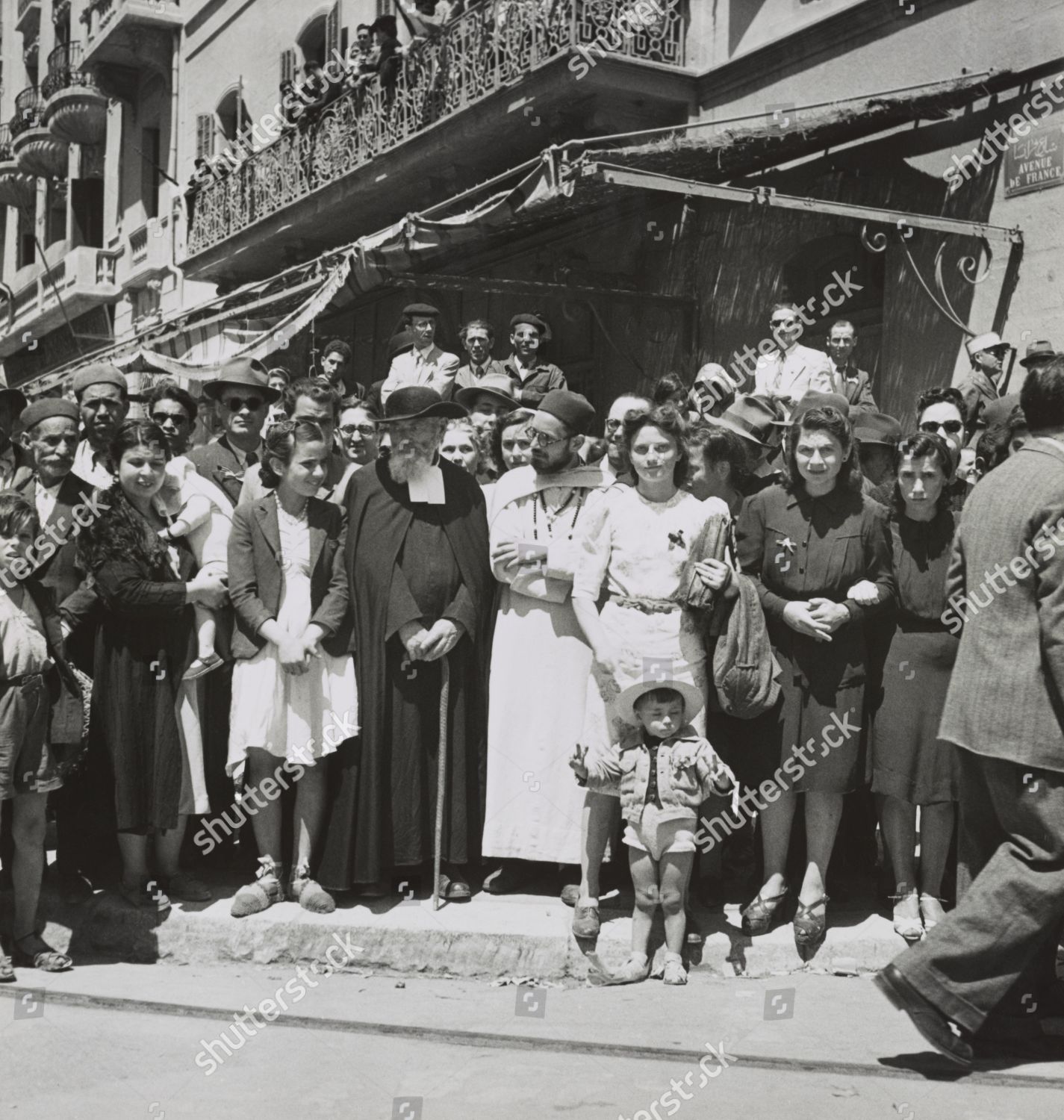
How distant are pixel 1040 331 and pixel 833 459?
20.4 feet

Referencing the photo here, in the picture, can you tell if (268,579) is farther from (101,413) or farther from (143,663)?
(101,413)

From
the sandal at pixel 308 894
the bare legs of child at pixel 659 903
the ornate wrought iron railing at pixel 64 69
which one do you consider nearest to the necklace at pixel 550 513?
the bare legs of child at pixel 659 903

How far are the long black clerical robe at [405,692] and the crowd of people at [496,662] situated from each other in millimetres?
14

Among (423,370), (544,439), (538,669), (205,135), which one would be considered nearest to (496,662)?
(538,669)

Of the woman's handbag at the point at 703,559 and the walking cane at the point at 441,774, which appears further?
the walking cane at the point at 441,774

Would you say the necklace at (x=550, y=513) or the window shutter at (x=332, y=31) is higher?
the window shutter at (x=332, y=31)

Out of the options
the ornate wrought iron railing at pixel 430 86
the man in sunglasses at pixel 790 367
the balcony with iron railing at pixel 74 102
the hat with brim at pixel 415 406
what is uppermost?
the balcony with iron railing at pixel 74 102

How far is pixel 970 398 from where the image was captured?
31.3 ft

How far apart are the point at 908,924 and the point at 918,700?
0.89m

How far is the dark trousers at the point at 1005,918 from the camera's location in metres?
4.36

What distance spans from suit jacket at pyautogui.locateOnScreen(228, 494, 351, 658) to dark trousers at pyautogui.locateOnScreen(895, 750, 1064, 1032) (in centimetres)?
289

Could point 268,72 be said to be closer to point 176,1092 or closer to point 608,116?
point 608,116

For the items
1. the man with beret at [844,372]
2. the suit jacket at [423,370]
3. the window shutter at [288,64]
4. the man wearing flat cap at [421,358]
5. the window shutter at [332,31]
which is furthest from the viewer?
the window shutter at [288,64]

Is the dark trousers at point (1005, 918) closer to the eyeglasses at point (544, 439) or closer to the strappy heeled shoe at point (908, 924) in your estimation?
the strappy heeled shoe at point (908, 924)
